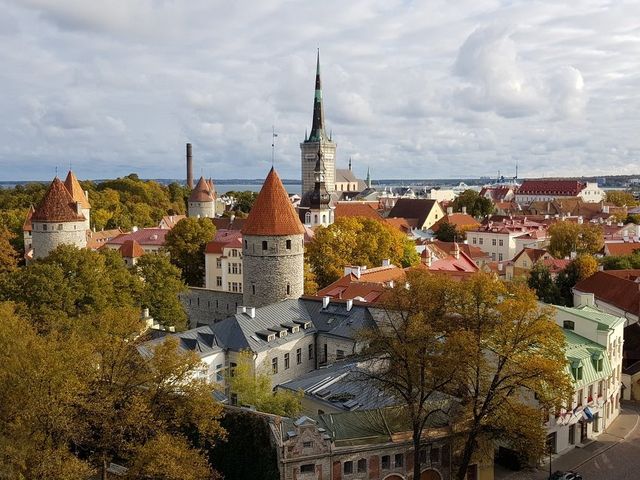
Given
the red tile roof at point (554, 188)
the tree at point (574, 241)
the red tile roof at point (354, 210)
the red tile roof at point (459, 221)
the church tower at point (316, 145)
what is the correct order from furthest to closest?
the red tile roof at point (554, 188), the church tower at point (316, 145), the red tile roof at point (354, 210), the red tile roof at point (459, 221), the tree at point (574, 241)

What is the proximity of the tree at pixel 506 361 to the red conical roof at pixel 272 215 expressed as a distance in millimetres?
15604

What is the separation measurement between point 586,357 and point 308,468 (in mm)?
12385

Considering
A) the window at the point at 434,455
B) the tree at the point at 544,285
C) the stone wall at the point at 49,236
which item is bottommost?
the window at the point at 434,455

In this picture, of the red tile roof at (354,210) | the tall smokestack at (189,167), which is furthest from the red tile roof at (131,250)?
the tall smokestack at (189,167)

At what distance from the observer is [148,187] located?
95.3 m

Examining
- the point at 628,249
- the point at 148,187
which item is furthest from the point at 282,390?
the point at 148,187

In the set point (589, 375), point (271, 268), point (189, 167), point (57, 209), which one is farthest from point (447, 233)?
point (189, 167)

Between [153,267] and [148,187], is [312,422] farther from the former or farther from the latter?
[148,187]

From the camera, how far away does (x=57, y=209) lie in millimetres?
45125

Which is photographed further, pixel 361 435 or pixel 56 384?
pixel 361 435

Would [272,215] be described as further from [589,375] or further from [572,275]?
[572,275]

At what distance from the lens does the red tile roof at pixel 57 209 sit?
45.0 meters

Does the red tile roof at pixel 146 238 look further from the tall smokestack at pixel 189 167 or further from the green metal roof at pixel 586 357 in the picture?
the tall smokestack at pixel 189 167

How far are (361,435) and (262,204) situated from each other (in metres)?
17.7
